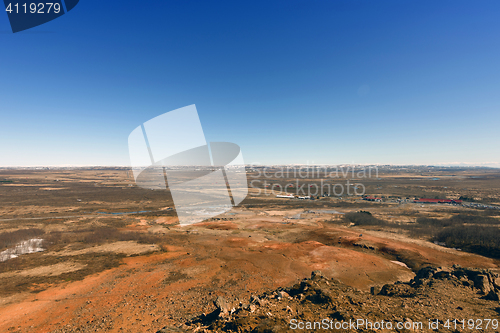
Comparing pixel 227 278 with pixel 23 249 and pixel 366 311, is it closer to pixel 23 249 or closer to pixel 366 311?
pixel 366 311

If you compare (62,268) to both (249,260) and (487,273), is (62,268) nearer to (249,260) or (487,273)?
(249,260)

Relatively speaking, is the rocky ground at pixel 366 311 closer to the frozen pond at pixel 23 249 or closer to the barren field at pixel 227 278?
the barren field at pixel 227 278

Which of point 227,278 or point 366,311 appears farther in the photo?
point 227,278

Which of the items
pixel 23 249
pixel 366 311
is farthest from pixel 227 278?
pixel 23 249

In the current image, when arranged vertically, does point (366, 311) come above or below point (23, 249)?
above

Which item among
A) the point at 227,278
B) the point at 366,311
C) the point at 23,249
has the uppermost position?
the point at 366,311

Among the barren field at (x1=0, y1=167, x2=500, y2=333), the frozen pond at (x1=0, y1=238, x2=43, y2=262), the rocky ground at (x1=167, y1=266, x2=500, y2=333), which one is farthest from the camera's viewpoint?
the frozen pond at (x1=0, y1=238, x2=43, y2=262)

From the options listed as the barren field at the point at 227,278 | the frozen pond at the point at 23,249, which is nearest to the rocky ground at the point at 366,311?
the barren field at the point at 227,278

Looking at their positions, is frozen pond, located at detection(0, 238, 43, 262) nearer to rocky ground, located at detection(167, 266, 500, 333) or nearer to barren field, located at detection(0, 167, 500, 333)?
barren field, located at detection(0, 167, 500, 333)

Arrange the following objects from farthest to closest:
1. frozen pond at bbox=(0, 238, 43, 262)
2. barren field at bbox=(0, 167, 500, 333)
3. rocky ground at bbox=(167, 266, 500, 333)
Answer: frozen pond at bbox=(0, 238, 43, 262)
barren field at bbox=(0, 167, 500, 333)
rocky ground at bbox=(167, 266, 500, 333)

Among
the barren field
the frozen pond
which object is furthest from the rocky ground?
the frozen pond
